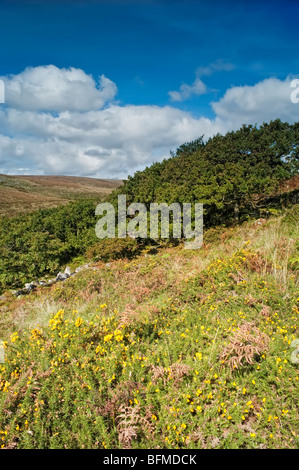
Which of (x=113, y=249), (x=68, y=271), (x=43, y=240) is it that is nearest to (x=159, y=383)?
(x=113, y=249)

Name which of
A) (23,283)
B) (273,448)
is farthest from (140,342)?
(23,283)

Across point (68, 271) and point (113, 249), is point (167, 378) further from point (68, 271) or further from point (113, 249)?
point (68, 271)

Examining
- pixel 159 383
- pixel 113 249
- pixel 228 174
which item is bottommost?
pixel 159 383

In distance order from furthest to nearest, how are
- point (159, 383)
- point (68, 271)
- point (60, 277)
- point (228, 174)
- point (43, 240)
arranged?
point (228, 174), point (43, 240), point (68, 271), point (60, 277), point (159, 383)

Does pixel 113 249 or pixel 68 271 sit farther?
pixel 68 271

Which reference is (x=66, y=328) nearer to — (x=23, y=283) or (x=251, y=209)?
(x=23, y=283)

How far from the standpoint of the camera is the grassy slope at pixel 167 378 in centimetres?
264

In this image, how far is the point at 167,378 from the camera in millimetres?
3172

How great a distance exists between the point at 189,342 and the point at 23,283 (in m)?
11.4

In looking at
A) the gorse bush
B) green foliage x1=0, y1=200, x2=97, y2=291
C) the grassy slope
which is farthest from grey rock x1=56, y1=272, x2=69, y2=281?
the gorse bush

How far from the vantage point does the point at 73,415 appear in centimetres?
295

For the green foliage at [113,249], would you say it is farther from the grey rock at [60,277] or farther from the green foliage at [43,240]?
the green foliage at [43,240]

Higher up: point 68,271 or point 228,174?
point 228,174
